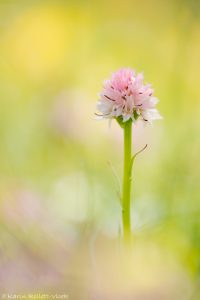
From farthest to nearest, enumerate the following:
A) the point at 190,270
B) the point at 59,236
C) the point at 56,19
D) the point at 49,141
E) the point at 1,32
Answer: the point at 56,19, the point at 1,32, the point at 49,141, the point at 59,236, the point at 190,270

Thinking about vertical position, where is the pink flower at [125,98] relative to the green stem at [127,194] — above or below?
above

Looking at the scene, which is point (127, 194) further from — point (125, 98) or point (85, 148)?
point (85, 148)

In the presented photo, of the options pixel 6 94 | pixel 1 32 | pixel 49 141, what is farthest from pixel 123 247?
pixel 1 32

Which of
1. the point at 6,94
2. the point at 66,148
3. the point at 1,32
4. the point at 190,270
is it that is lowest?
the point at 190,270

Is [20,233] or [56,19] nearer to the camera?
[20,233]

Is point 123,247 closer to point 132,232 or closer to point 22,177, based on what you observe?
point 132,232
